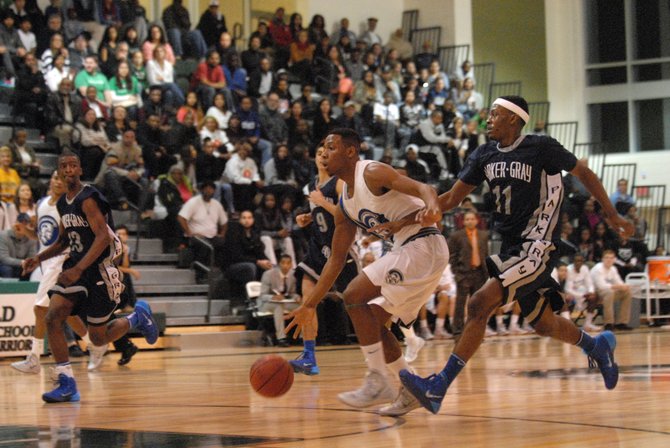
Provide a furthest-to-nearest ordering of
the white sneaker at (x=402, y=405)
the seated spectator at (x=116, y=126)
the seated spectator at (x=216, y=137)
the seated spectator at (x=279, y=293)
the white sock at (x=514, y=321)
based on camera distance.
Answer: the white sock at (x=514, y=321) < the seated spectator at (x=216, y=137) < the seated spectator at (x=116, y=126) < the seated spectator at (x=279, y=293) < the white sneaker at (x=402, y=405)

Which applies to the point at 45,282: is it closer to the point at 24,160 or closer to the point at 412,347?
the point at 412,347

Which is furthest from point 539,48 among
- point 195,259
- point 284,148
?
point 195,259

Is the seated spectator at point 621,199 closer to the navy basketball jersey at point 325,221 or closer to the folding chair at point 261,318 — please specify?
the folding chair at point 261,318

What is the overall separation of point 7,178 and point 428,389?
34.9 ft

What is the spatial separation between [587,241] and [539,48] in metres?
9.56

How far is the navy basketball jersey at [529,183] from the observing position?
6809 mm

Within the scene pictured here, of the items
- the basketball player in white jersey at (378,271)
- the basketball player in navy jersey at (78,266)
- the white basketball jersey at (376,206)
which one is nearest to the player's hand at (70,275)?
the basketball player in navy jersey at (78,266)

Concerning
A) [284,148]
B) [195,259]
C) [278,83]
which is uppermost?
[278,83]

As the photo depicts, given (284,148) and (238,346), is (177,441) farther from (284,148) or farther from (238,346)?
(284,148)

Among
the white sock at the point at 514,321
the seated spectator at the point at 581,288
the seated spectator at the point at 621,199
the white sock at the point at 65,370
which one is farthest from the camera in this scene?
the seated spectator at the point at 621,199

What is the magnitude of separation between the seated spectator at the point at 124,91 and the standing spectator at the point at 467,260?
6130 millimetres

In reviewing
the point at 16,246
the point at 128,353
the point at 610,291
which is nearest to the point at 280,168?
the point at 16,246

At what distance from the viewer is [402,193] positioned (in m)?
6.58

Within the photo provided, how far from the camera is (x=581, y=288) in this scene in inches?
774
